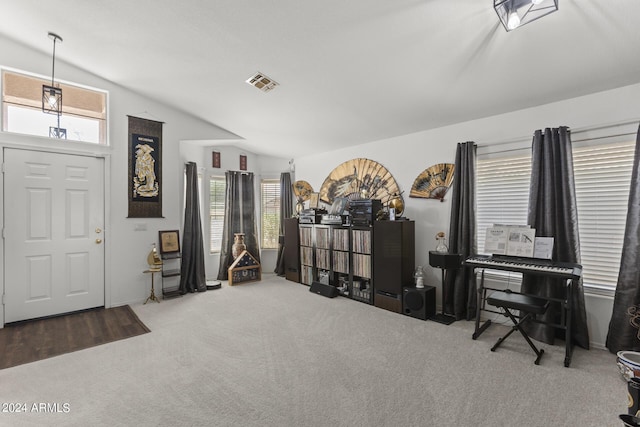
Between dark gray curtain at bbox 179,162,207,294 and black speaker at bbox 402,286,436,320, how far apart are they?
11.0ft

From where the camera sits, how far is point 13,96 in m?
3.60

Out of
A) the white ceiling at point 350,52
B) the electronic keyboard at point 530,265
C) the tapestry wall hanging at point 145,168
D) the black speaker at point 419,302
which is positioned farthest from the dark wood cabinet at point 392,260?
the tapestry wall hanging at point 145,168

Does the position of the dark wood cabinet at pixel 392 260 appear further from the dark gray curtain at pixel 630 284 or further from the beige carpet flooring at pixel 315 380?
the dark gray curtain at pixel 630 284

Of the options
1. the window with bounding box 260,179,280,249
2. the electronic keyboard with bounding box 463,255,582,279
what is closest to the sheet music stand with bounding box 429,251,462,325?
the electronic keyboard with bounding box 463,255,582,279

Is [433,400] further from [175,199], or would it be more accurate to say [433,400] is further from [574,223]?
[175,199]

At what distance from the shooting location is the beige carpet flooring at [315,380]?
1924 mm

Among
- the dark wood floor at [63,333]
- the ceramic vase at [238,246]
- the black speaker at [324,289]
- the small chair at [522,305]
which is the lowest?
the dark wood floor at [63,333]

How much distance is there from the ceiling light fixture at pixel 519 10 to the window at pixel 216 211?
5.07 metres

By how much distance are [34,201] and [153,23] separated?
108 inches

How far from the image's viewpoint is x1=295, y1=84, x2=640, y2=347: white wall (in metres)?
2.85

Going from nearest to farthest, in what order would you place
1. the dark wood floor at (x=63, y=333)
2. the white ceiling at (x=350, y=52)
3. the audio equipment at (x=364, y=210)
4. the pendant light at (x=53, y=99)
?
the white ceiling at (x=350, y=52) < the dark wood floor at (x=63, y=333) < the pendant light at (x=53, y=99) < the audio equipment at (x=364, y=210)

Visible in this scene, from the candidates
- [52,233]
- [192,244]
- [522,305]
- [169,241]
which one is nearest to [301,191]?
[192,244]

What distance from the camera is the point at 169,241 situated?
4660 millimetres

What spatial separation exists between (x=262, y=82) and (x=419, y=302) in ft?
11.0
